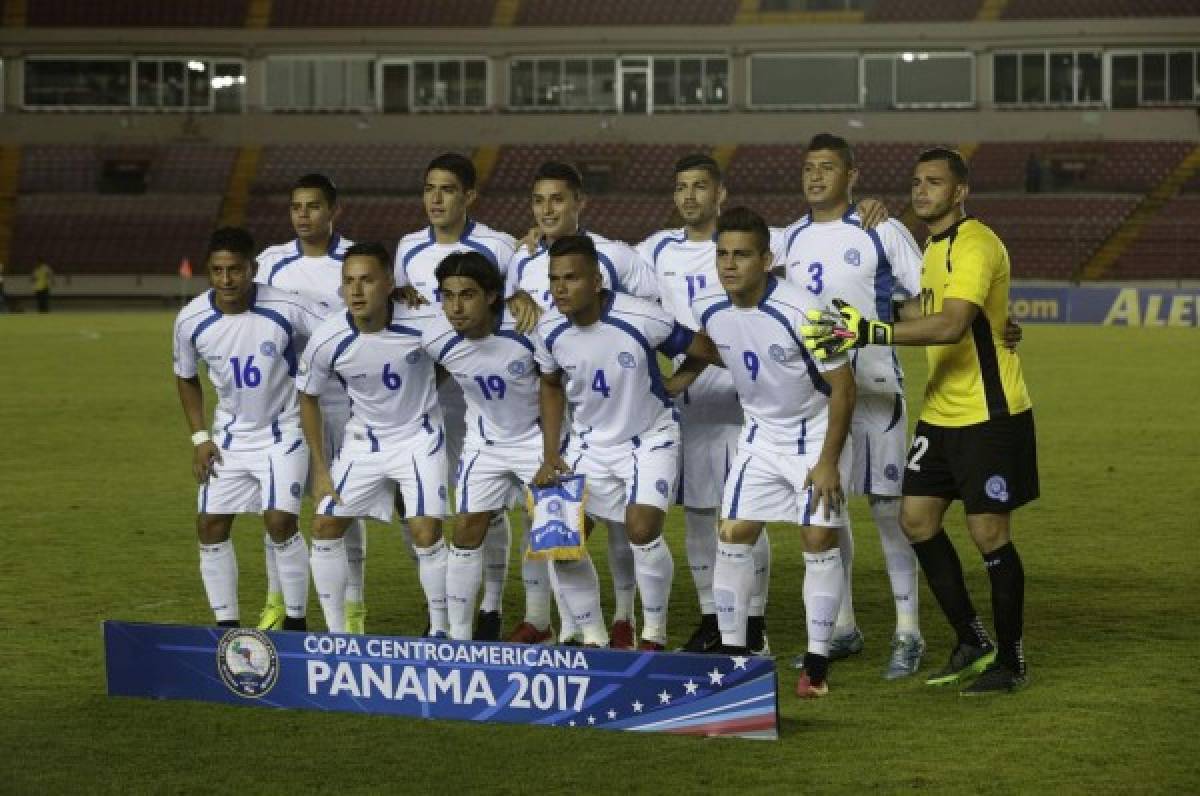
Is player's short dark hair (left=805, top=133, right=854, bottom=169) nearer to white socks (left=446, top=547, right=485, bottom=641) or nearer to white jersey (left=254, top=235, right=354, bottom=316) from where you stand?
white socks (left=446, top=547, right=485, bottom=641)

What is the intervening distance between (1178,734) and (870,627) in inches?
97.4

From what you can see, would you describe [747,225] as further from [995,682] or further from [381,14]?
[381,14]

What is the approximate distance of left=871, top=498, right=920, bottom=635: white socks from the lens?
8305 millimetres

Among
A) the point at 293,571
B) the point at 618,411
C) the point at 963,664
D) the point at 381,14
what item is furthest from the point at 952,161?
the point at 381,14

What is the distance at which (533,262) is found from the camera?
885cm

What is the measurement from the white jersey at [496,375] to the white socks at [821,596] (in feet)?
4.68

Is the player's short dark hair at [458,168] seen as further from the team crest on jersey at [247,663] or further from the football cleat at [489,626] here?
the team crest on jersey at [247,663]

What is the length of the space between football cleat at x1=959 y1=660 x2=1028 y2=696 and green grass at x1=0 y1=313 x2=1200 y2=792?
6 cm

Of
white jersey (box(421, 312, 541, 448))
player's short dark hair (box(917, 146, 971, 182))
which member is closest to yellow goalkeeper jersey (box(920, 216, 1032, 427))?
player's short dark hair (box(917, 146, 971, 182))

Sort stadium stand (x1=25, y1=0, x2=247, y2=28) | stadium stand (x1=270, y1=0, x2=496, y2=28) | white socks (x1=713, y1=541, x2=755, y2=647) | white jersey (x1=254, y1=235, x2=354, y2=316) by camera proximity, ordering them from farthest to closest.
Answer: stadium stand (x1=25, y1=0, x2=247, y2=28), stadium stand (x1=270, y1=0, x2=496, y2=28), white jersey (x1=254, y1=235, x2=354, y2=316), white socks (x1=713, y1=541, x2=755, y2=647)

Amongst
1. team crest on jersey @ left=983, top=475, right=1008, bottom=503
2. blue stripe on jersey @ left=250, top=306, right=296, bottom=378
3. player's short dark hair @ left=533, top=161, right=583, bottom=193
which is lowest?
team crest on jersey @ left=983, top=475, right=1008, bottom=503

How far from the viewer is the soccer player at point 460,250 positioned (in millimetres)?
8867

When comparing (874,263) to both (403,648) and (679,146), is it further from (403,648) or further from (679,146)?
(679,146)

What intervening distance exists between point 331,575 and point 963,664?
270cm
